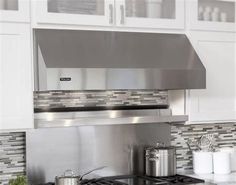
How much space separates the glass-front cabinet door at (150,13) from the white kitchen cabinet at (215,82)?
18cm

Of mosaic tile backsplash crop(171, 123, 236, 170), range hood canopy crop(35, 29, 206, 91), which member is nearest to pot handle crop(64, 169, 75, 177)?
range hood canopy crop(35, 29, 206, 91)

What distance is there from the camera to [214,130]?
395 centimetres

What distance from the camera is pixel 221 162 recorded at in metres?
3.63

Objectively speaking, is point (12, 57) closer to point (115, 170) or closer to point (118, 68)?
point (118, 68)

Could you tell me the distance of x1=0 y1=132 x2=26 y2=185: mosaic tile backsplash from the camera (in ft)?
10.5

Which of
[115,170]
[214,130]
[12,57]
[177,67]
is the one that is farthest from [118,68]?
[214,130]

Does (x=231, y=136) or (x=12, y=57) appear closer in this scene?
(x=12, y=57)

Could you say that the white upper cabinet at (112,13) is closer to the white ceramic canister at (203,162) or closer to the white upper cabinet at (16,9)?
the white upper cabinet at (16,9)

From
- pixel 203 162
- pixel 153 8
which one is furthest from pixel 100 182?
pixel 153 8

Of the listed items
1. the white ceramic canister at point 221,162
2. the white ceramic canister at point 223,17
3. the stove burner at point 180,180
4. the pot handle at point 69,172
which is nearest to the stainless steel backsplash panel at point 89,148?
the pot handle at point 69,172

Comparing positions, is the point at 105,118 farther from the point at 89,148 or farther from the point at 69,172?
the point at 69,172

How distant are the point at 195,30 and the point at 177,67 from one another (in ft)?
1.35

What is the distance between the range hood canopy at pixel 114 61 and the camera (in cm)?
291

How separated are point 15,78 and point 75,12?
567mm
